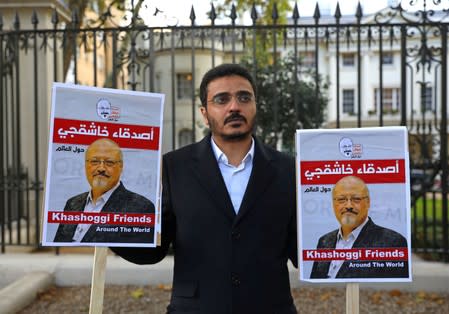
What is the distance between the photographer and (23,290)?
213 inches

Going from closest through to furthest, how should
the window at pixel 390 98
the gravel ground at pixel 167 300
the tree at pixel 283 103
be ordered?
1. the gravel ground at pixel 167 300
2. the tree at pixel 283 103
3. the window at pixel 390 98

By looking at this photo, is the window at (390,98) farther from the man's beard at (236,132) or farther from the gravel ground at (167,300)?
the man's beard at (236,132)

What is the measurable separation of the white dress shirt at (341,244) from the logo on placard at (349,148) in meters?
0.32

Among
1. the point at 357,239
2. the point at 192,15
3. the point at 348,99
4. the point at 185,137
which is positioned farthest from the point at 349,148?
the point at 348,99

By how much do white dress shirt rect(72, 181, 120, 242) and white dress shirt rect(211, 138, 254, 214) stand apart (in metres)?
0.54

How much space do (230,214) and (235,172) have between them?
0.78 ft

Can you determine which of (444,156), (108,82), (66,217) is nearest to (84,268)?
(66,217)

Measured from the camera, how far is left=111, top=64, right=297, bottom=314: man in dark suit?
2365mm

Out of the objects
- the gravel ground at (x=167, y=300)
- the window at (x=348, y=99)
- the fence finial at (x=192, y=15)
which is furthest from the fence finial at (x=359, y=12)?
the window at (x=348, y=99)

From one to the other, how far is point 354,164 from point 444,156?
4417 mm

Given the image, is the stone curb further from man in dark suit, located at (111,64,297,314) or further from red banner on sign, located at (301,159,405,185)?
red banner on sign, located at (301,159,405,185)

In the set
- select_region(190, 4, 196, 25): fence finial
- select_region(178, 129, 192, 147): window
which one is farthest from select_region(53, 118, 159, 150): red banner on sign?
select_region(178, 129, 192, 147): window

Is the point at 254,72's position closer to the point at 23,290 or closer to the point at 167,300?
the point at 167,300

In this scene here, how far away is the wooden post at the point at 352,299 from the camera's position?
2.41m
